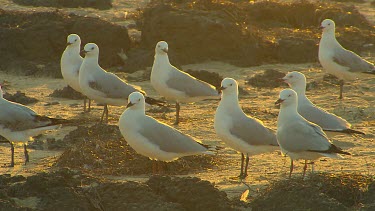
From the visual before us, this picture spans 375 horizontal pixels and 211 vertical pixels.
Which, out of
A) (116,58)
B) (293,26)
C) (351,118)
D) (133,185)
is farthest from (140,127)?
(293,26)

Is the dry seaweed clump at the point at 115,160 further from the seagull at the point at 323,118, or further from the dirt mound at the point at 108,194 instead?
the dirt mound at the point at 108,194

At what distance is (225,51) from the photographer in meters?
21.4

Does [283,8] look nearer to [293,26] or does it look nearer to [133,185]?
[293,26]

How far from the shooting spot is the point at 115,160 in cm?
1229

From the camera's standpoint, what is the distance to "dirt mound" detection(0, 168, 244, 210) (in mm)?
9195

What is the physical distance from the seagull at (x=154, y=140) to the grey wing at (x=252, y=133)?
48 cm

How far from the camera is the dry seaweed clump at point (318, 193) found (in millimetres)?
9203

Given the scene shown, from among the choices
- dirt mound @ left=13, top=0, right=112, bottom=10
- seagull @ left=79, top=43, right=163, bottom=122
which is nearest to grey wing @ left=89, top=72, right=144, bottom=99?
seagull @ left=79, top=43, right=163, bottom=122

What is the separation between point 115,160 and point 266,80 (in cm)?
740

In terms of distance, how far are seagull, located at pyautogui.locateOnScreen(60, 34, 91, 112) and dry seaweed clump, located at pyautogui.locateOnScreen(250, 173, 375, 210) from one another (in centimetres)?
764

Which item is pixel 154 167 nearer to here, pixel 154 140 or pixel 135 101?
pixel 154 140

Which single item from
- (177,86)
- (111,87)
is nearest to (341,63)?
(177,86)

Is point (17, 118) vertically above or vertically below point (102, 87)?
below

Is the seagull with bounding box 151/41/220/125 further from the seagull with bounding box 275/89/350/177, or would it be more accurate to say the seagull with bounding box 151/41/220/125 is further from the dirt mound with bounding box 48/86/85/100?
the seagull with bounding box 275/89/350/177
